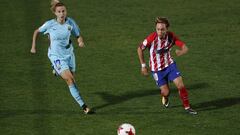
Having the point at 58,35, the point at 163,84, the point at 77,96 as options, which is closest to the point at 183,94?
the point at 163,84

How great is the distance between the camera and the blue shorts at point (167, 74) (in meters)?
14.0

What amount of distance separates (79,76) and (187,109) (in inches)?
138

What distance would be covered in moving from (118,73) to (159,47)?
9.60 ft

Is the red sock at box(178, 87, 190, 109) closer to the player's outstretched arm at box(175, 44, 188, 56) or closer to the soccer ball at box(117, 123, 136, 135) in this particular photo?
the player's outstretched arm at box(175, 44, 188, 56)

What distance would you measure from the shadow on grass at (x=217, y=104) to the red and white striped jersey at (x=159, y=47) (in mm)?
1187

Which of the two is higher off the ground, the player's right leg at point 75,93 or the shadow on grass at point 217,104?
the player's right leg at point 75,93

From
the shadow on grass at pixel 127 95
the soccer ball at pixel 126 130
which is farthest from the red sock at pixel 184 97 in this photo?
the soccer ball at pixel 126 130

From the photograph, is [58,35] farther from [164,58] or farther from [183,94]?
[183,94]

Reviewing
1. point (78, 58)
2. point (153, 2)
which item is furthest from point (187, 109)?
point (153, 2)

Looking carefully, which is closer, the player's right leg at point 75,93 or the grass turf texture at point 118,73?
the grass turf texture at point 118,73

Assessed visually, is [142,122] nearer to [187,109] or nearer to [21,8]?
[187,109]

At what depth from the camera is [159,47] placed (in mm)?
13969

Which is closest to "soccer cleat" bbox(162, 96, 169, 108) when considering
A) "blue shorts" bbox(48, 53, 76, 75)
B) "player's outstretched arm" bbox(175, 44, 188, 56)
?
"player's outstretched arm" bbox(175, 44, 188, 56)

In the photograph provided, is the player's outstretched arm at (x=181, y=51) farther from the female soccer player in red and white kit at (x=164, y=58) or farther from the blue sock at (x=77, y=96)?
the blue sock at (x=77, y=96)
